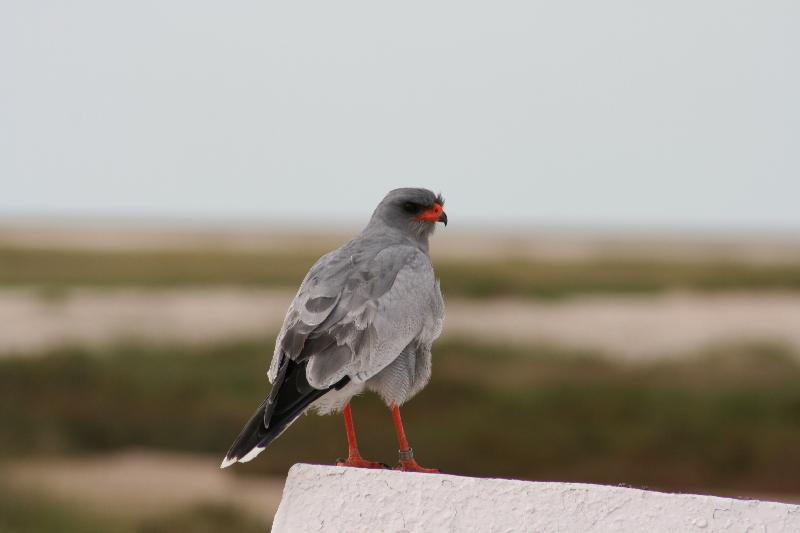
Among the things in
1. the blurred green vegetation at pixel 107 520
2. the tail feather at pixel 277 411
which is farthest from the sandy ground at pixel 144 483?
the tail feather at pixel 277 411

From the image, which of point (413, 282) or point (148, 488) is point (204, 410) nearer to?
point (148, 488)

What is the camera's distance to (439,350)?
2197 centimetres

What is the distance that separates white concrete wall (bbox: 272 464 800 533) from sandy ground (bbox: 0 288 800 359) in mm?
18508

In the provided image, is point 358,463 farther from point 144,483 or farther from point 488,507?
point 144,483

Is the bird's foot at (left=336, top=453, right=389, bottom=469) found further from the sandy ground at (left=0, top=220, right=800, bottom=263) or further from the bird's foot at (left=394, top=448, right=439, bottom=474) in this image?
the sandy ground at (left=0, top=220, right=800, bottom=263)

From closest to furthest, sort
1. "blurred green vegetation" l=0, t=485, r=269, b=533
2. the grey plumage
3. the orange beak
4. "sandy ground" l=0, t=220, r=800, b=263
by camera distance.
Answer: the grey plumage < the orange beak < "blurred green vegetation" l=0, t=485, r=269, b=533 < "sandy ground" l=0, t=220, r=800, b=263

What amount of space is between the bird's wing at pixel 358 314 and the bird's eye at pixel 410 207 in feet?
1.00

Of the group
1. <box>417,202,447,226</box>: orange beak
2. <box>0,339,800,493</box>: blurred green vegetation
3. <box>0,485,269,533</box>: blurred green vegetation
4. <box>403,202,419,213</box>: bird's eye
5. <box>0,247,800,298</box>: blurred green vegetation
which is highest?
<box>403,202,419,213</box>: bird's eye

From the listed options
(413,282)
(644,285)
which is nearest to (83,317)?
(644,285)

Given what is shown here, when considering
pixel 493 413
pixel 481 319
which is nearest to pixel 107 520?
pixel 493 413

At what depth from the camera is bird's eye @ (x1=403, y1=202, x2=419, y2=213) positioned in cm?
580

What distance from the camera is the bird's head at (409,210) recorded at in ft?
19.0

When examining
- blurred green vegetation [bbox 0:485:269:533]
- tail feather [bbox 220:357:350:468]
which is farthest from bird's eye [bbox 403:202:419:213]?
blurred green vegetation [bbox 0:485:269:533]

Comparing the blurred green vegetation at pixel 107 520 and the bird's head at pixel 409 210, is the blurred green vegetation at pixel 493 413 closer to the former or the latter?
the blurred green vegetation at pixel 107 520
